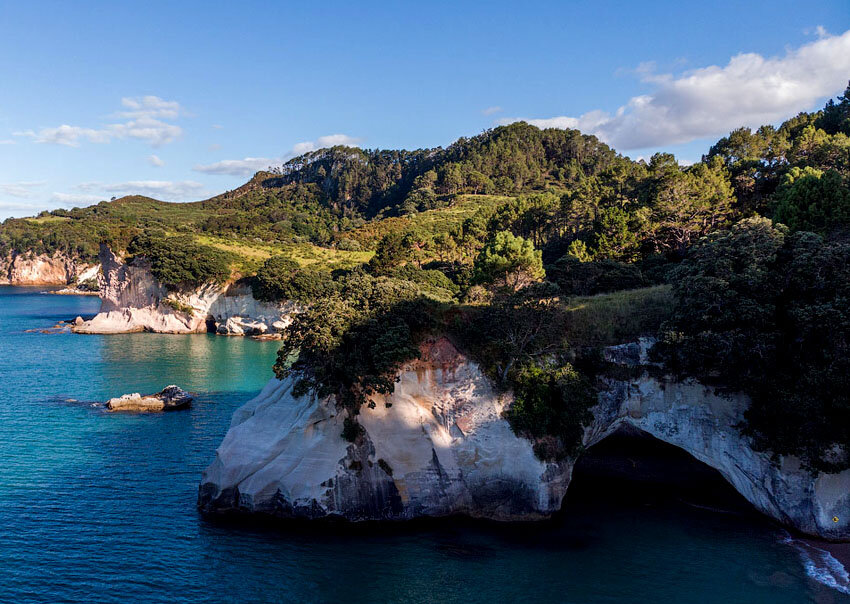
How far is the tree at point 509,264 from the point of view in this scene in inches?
1921

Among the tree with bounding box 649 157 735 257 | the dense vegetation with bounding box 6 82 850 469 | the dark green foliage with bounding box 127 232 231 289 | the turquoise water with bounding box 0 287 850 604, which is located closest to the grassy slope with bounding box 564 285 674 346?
the dense vegetation with bounding box 6 82 850 469

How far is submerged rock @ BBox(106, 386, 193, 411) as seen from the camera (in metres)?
40.3

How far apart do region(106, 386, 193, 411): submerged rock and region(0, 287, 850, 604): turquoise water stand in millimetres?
7492

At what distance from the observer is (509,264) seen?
48.8m

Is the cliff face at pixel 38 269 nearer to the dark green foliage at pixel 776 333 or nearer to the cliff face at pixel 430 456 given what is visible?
the cliff face at pixel 430 456

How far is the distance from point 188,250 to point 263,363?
31605 mm

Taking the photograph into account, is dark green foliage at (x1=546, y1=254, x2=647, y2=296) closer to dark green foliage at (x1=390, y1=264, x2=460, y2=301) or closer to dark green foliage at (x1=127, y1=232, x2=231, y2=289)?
dark green foliage at (x1=390, y1=264, x2=460, y2=301)

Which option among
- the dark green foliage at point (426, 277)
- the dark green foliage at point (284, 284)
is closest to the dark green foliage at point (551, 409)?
the dark green foliage at point (426, 277)

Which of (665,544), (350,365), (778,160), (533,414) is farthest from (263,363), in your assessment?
(778,160)

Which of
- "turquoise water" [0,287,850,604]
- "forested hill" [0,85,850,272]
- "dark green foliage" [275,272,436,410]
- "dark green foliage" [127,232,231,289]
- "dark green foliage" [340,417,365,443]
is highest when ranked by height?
"forested hill" [0,85,850,272]

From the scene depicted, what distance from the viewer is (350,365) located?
24.5 metres

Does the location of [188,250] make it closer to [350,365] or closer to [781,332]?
[350,365]

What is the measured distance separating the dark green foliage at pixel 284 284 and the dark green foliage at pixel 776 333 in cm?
5815

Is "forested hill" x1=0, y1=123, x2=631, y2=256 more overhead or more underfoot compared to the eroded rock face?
more overhead
